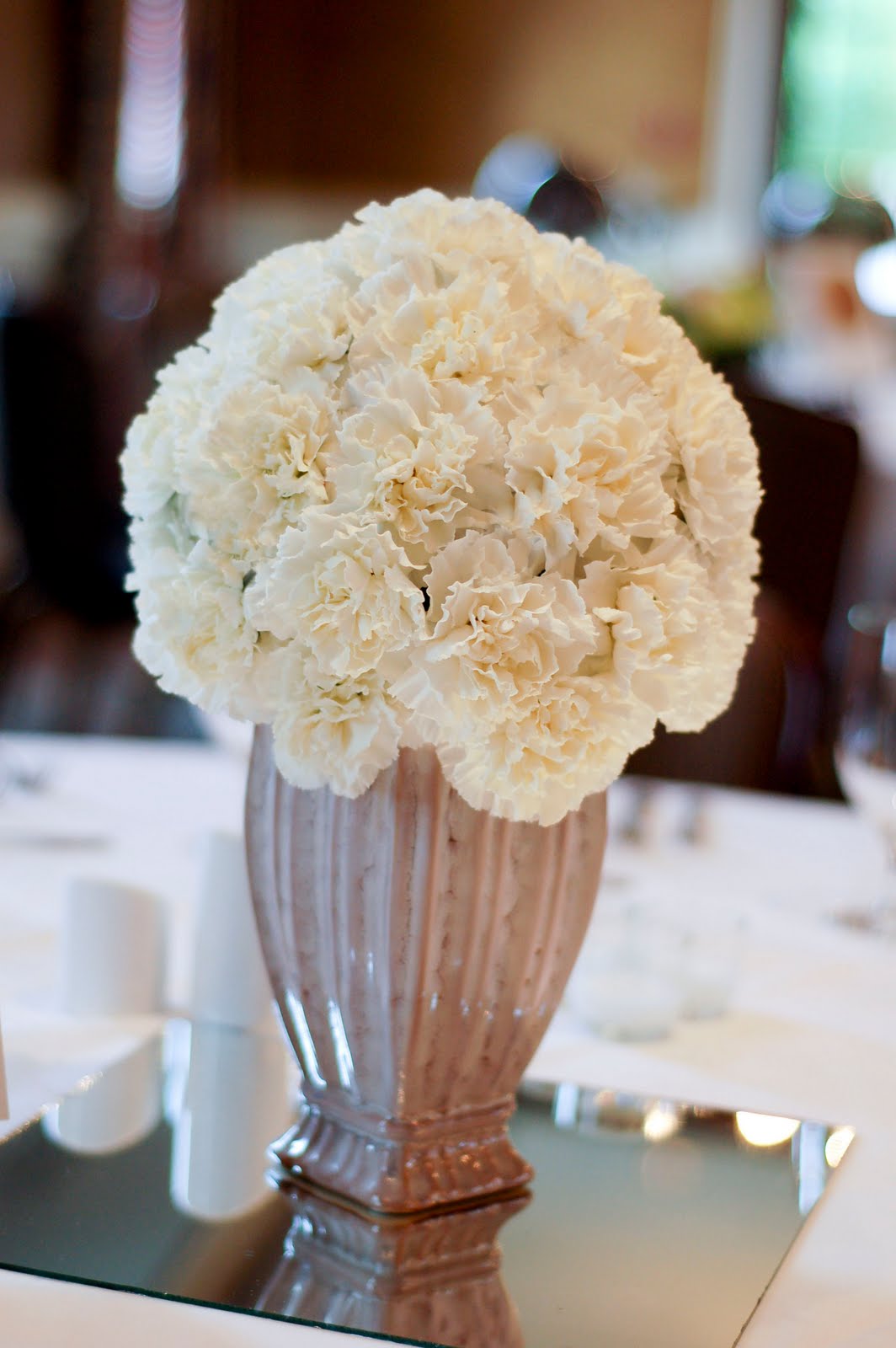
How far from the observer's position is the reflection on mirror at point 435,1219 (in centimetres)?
57

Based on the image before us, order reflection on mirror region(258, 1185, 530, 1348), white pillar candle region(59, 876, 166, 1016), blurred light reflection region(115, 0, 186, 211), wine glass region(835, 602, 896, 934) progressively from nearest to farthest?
1. reflection on mirror region(258, 1185, 530, 1348)
2. white pillar candle region(59, 876, 166, 1016)
3. wine glass region(835, 602, 896, 934)
4. blurred light reflection region(115, 0, 186, 211)

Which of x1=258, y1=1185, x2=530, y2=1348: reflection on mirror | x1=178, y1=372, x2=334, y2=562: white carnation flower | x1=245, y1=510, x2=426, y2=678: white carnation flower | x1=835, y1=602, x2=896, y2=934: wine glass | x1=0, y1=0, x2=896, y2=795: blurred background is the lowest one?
x1=258, y1=1185, x2=530, y2=1348: reflection on mirror

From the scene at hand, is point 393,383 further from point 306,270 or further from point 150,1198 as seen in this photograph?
point 150,1198

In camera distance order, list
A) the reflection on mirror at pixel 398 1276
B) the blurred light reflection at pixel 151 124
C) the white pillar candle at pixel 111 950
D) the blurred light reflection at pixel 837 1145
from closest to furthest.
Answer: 1. the reflection on mirror at pixel 398 1276
2. the blurred light reflection at pixel 837 1145
3. the white pillar candle at pixel 111 950
4. the blurred light reflection at pixel 151 124

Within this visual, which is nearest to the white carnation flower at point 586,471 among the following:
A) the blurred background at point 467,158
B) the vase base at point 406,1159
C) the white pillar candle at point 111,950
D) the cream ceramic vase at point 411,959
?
the cream ceramic vase at point 411,959

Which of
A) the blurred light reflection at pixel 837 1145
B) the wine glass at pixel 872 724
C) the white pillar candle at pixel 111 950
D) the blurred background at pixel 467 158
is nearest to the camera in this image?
the blurred light reflection at pixel 837 1145

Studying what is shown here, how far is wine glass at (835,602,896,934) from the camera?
3.51ft

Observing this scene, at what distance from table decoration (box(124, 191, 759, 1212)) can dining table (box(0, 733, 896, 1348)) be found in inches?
5.4

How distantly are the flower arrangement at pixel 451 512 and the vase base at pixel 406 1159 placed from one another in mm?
158

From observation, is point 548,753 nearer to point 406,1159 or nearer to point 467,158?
point 406,1159

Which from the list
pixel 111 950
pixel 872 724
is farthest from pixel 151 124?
pixel 111 950

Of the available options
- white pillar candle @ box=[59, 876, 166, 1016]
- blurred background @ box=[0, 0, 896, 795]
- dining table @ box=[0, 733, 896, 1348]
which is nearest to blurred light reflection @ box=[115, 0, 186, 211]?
blurred background @ box=[0, 0, 896, 795]

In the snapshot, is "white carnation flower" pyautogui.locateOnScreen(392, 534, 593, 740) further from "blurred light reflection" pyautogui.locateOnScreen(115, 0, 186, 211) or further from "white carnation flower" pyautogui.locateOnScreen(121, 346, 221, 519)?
"blurred light reflection" pyautogui.locateOnScreen(115, 0, 186, 211)

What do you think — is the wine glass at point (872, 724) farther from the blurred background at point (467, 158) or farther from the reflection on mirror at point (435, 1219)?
the blurred background at point (467, 158)
